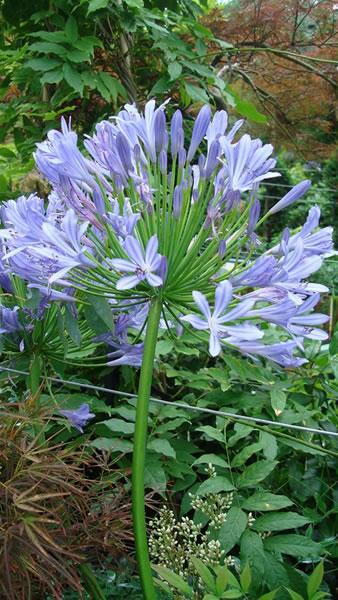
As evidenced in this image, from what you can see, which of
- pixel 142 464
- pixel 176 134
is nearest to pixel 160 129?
pixel 176 134

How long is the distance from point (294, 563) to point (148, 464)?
17.7 inches

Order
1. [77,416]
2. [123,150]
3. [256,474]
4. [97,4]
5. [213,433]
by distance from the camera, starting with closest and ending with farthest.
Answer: [123,150], [77,416], [256,474], [213,433], [97,4]

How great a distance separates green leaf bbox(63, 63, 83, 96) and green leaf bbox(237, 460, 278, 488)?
1372 millimetres

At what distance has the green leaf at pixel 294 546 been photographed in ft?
4.70

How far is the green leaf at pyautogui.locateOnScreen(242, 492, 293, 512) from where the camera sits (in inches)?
56.5

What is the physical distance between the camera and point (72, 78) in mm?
2404

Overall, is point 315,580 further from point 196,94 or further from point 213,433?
point 196,94

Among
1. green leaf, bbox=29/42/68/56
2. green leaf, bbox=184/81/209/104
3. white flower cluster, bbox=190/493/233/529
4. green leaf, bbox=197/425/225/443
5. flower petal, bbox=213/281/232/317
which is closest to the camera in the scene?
flower petal, bbox=213/281/232/317

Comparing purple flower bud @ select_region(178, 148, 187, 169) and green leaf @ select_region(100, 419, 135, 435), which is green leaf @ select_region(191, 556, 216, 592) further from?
purple flower bud @ select_region(178, 148, 187, 169)

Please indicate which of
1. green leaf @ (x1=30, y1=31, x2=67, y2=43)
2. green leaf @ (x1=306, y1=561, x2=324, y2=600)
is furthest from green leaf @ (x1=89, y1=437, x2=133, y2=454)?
green leaf @ (x1=30, y1=31, x2=67, y2=43)

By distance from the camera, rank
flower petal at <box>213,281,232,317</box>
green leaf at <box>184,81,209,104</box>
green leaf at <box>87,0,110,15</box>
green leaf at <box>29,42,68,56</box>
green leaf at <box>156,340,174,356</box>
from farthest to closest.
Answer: green leaf at <box>184,81,209,104</box> < green leaf at <box>29,42,68,56</box> < green leaf at <box>87,0,110,15</box> < green leaf at <box>156,340,174,356</box> < flower petal at <box>213,281,232,317</box>

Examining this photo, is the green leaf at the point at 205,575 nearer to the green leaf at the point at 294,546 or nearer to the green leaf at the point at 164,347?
the green leaf at the point at 294,546

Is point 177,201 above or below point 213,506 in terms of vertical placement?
above

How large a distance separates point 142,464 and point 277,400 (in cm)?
68
